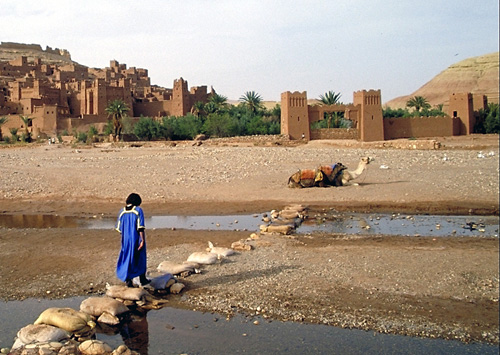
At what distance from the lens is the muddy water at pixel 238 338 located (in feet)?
16.1

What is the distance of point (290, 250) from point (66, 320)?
3860mm

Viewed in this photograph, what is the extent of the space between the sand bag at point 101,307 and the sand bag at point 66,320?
262 millimetres

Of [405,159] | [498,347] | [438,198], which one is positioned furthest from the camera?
[405,159]

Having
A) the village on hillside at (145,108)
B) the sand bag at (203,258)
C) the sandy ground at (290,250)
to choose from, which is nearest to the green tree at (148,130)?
the village on hillside at (145,108)

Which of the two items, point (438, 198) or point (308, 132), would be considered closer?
point (438, 198)

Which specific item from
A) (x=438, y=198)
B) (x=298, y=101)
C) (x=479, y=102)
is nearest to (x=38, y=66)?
(x=298, y=101)

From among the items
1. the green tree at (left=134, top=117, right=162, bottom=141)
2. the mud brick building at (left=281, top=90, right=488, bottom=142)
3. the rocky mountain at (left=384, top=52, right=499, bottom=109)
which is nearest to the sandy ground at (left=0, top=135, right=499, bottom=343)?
the mud brick building at (left=281, top=90, right=488, bottom=142)

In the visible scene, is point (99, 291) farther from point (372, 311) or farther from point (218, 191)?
point (218, 191)

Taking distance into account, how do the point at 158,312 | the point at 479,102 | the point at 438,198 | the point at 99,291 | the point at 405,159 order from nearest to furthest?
the point at 158,312 < the point at 99,291 < the point at 438,198 < the point at 405,159 < the point at 479,102

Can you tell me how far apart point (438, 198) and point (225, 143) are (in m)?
20.2

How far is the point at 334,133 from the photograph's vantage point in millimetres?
34781

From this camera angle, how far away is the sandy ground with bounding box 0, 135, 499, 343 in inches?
228

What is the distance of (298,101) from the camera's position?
3466 cm

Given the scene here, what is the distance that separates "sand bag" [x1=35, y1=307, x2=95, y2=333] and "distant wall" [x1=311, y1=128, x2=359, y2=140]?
29935 millimetres
